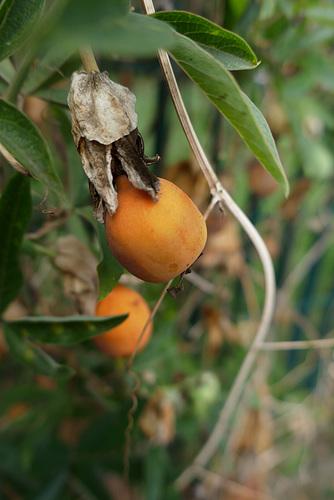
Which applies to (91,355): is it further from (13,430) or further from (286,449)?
(286,449)

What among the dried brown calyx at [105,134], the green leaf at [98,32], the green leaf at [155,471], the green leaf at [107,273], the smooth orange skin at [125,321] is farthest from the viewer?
the green leaf at [155,471]

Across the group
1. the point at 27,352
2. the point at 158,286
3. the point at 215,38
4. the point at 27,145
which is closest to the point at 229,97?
the point at 215,38

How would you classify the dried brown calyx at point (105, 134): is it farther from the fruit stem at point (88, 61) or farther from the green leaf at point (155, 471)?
the green leaf at point (155, 471)

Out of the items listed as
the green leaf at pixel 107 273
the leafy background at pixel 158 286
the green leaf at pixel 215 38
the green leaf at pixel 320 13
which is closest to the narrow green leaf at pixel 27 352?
the leafy background at pixel 158 286

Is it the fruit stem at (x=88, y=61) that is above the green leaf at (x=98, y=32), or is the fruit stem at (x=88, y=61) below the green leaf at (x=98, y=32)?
below

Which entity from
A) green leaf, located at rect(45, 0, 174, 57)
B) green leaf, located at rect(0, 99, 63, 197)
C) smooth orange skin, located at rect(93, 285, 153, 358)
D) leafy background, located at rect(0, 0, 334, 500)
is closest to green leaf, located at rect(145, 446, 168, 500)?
leafy background, located at rect(0, 0, 334, 500)

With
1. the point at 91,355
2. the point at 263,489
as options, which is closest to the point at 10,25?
the point at 91,355
